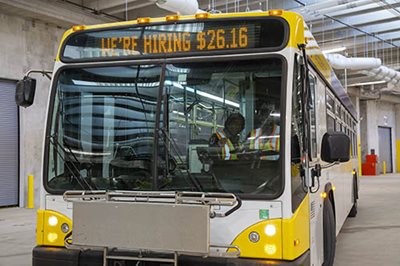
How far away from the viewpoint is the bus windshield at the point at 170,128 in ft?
11.8

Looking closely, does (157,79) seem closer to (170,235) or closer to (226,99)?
(226,99)

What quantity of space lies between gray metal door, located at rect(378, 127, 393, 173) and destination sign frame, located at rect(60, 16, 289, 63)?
3255 cm

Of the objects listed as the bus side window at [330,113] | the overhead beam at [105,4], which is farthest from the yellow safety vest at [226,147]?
the overhead beam at [105,4]

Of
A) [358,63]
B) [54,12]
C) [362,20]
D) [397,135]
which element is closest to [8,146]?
[54,12]

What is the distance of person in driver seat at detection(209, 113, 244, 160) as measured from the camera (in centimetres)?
367

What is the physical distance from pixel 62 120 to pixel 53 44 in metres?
10.2

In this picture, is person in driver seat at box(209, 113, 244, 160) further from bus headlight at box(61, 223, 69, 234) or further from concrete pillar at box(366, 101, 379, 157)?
concrete pillar at box(366, 101, 379, 157)

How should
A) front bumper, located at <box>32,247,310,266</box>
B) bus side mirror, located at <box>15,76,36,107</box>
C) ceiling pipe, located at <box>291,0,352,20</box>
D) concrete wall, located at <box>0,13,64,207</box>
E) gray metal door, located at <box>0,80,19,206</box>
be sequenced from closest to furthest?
front bumper, located at <box>32,247,310,266</box> → bus side mirror, located at <box>15,76,36,107</box> → ceiling pipe, located at <box>291,0,352,20</box> → concrete wall, located at <box>0,13,64,207</box> → gray metal door, located at <box>0,80,19,206</box>

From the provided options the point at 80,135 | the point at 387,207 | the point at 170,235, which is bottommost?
the point at 387,207

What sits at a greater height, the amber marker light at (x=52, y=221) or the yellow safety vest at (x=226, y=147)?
the yellow safety vest at (x=226, y=147)

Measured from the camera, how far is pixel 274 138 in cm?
358

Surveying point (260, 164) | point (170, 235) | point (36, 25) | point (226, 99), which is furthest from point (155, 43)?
point (36, 25)

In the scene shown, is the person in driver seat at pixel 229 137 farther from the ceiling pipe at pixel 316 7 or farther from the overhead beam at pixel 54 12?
the overhead beam at pixel 54 12

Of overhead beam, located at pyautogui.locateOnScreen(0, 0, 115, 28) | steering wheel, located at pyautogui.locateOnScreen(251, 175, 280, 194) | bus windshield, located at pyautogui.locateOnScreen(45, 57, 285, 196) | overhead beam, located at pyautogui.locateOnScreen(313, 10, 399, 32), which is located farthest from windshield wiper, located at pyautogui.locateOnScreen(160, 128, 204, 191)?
overhead beam, located at pyautogui.locateOnScreen(313, 10, 399, 32)
